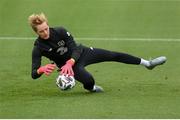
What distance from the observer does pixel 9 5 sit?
23.1 m

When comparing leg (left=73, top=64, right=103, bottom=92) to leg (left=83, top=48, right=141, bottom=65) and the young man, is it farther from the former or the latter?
leg (left=83, top=48, right=141, bottom=65)

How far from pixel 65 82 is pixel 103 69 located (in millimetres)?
2664

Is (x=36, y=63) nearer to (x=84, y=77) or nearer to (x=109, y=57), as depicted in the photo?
(x=84, y=77)

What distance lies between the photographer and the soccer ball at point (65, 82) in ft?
36.8

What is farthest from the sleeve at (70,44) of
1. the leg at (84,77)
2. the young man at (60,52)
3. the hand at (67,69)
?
the hand at (67,69)

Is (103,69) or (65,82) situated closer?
(65,82)

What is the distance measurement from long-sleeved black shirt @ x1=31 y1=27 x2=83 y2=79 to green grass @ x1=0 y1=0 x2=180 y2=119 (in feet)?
1.89

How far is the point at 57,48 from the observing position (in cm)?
1151

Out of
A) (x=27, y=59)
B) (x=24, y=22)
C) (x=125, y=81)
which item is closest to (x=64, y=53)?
(x=125, y=81)

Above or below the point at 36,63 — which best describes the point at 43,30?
above

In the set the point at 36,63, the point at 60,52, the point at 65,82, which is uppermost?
the point at 60,52

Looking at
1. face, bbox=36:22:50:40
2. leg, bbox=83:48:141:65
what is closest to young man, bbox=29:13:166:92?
face, bbox=36:22:50:40

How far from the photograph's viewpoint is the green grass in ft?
34.1

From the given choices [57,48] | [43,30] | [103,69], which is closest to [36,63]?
[57,48]
